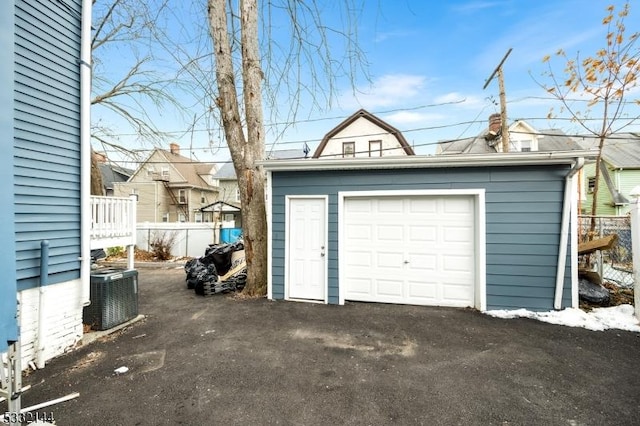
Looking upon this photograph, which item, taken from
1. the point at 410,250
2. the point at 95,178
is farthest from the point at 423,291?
the point at 95,178

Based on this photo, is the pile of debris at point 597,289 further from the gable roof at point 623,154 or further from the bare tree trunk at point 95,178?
the gable roof at point 623,154

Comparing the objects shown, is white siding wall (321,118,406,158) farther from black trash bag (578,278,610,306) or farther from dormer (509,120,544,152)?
black trash bag (578,278,610,306)

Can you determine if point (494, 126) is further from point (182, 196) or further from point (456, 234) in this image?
point (182, 196)

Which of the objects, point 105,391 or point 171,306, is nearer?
point 105,391

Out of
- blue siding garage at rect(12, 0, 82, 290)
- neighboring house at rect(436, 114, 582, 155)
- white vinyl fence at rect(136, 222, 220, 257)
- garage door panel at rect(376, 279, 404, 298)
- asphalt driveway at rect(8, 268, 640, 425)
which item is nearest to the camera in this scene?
asphalt driveway at rect(8, 268, 640, 425)

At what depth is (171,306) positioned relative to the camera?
540 cm

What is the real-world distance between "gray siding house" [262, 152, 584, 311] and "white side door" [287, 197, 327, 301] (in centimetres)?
2

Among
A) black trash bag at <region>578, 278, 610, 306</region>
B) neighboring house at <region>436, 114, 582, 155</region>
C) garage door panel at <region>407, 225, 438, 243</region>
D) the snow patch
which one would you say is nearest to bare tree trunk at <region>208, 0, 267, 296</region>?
garage door panel at <region>407, 225, 438, 243</region>

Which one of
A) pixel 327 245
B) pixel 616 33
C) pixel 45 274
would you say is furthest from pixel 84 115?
pixel 616 33

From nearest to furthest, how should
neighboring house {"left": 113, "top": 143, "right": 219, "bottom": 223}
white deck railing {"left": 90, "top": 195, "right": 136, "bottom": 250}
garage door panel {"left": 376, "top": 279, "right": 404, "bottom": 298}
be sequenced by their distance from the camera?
white deck railing {"left": 90, "top": 195, "right": 136, "bottom": 250} < garage door panel {"left": 376, "top": 279, "right": 404, "bottom": 298} < neighboring house {"left": 113, "top": 143, "right": 219, "bottom": 223}

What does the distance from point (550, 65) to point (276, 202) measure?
765 centimetres

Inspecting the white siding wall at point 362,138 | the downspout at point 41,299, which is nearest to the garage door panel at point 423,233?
the downspout at point 41,299

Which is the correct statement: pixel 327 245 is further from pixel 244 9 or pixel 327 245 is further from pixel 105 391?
pixel 244 9

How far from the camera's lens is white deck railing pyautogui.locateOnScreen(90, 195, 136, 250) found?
4344mm
